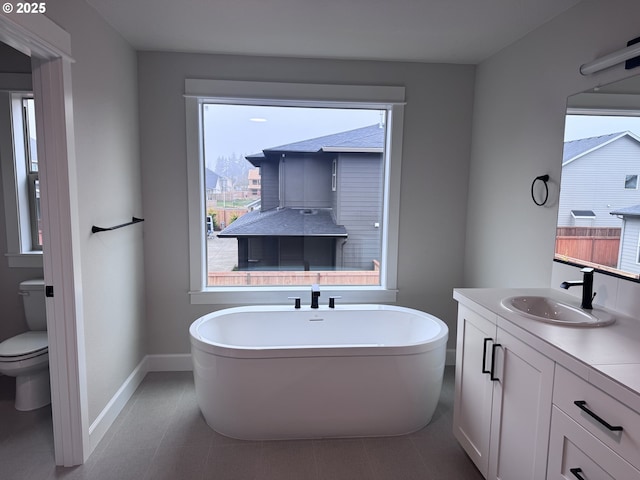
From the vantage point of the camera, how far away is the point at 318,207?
3.38 metres

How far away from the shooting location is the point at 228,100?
10.2ft

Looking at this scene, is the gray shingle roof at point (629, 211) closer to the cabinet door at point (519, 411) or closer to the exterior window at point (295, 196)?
the cabinet door at point (519, 411)

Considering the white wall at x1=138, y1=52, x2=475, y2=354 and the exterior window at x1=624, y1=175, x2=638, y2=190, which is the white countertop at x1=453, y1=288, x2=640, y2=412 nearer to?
the exterior window at x1=624, y1=175, x2=638, y2=190

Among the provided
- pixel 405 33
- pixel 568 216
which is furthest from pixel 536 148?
pixel 405 33

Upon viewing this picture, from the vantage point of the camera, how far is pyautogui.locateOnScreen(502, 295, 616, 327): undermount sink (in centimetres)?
167

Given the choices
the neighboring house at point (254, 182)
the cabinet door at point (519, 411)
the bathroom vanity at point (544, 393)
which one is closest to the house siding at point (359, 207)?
the neighboring house at point (254, 182)

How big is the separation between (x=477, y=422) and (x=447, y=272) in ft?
5.08

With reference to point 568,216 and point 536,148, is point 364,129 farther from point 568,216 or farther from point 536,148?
point 568,216

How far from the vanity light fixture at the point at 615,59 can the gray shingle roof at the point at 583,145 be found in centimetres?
32

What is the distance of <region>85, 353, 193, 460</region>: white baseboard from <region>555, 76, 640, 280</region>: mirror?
286 cm

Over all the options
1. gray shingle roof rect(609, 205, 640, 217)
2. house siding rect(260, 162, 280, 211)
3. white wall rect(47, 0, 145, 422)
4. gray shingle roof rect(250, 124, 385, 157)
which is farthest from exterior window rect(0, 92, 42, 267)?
gray shingle roof rect(609, 205, 640, 217)

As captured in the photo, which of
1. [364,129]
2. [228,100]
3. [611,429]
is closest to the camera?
[611,429]

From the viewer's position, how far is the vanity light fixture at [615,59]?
1.71m

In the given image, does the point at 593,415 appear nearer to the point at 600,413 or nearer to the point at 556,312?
the point at 600,413
